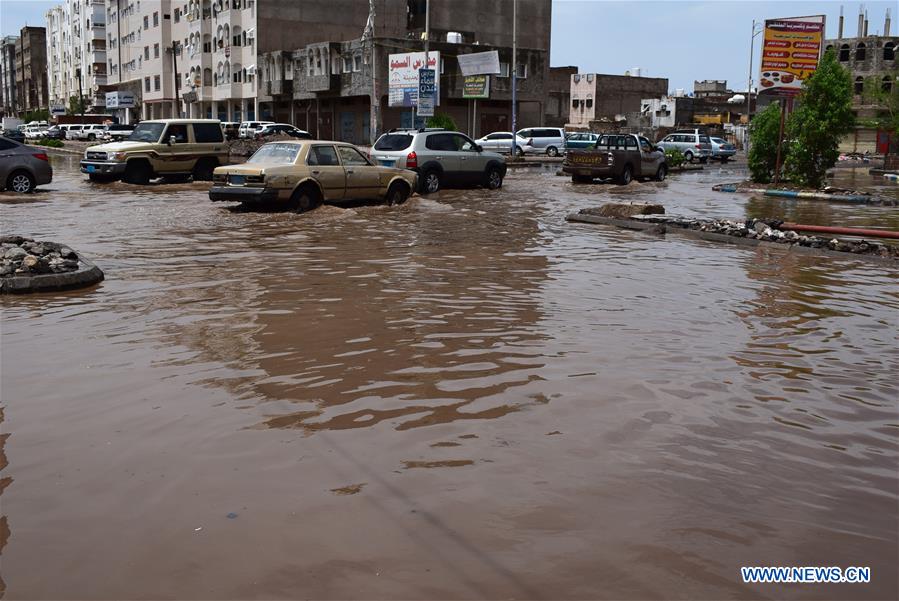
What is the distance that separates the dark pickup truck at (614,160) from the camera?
28984 millimetres

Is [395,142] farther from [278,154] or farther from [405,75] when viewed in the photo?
[405,75]

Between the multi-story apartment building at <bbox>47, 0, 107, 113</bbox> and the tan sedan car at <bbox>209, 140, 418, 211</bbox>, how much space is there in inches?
3646

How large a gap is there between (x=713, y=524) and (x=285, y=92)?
64770 millimetres

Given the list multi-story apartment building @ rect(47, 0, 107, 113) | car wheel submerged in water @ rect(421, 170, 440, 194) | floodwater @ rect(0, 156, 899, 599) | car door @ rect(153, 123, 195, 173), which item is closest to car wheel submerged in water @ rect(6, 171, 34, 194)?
car door @ rect(153, 123, 195, 173)

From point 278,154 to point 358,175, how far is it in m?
1.74

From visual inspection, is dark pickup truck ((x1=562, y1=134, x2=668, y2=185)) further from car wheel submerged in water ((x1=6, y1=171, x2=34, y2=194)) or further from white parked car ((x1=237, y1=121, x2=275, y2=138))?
white parked car ((x1=237, y1=121, x2=275, y2=138))

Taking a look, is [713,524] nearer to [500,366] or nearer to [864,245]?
[500,366]

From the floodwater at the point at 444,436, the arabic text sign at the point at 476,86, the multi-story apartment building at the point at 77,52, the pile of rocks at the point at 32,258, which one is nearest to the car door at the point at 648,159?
the floodwater at the point at 444,436

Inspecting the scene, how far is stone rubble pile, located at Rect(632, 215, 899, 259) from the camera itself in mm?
13188

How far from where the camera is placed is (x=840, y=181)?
36.3 meters

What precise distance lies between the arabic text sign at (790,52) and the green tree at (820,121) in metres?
1.43

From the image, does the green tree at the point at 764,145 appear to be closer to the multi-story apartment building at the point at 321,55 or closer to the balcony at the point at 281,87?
the multi-story apartment building at the point at 321,55

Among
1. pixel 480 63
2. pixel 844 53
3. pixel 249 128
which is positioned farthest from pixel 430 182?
pixel 844 53

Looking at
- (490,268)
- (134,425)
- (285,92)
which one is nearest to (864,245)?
(490,268)
